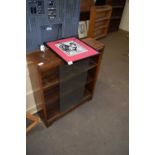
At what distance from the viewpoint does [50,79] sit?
1404 millimetres

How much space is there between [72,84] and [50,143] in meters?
0.64

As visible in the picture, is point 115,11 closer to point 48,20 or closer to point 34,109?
point 48,20

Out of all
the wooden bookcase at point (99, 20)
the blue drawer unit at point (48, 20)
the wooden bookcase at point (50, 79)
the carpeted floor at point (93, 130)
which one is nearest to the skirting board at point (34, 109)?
the wooden bookcase at point (50, 79)

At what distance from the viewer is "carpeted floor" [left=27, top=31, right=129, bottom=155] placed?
4.67 feet

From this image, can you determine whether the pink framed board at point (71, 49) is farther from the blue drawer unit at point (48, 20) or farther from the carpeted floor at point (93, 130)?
the carpeted floor at point (93, 130)

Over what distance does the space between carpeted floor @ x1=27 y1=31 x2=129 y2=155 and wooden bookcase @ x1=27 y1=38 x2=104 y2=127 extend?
0.40 ft

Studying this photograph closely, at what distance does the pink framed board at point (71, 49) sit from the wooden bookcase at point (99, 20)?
6.36 feet

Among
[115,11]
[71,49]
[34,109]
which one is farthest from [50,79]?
[115,11]

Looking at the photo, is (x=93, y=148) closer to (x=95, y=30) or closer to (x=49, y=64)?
(x=49, y=64)

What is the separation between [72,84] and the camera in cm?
158
